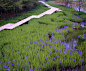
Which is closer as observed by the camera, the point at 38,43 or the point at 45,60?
the point at 45,60

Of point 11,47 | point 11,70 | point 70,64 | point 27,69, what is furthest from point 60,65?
point 11,47

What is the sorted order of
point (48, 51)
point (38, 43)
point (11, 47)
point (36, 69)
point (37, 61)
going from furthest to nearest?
point (38, 43) → point (11, 47) → point (48, 51) → point (37, 61) → point (36, 69)

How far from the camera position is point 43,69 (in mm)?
3186

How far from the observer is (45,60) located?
3.50 metres

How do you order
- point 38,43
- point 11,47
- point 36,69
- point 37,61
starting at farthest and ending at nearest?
point 38,43 < point 11,47 < point 37,61 < point 36,69

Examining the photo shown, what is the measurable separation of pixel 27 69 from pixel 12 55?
100 cm

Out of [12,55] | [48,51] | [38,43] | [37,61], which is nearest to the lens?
[37,61]

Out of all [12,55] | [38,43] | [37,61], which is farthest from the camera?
[38,43]

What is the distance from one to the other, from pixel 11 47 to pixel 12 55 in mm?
661

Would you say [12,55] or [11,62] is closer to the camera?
[11,62]

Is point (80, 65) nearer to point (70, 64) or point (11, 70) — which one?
point (70, 64)

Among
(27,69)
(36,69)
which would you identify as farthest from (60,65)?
(27,69)

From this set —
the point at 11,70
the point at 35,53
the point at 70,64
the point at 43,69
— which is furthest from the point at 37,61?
the point at 70,64

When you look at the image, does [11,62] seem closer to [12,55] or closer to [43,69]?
[12,55]
